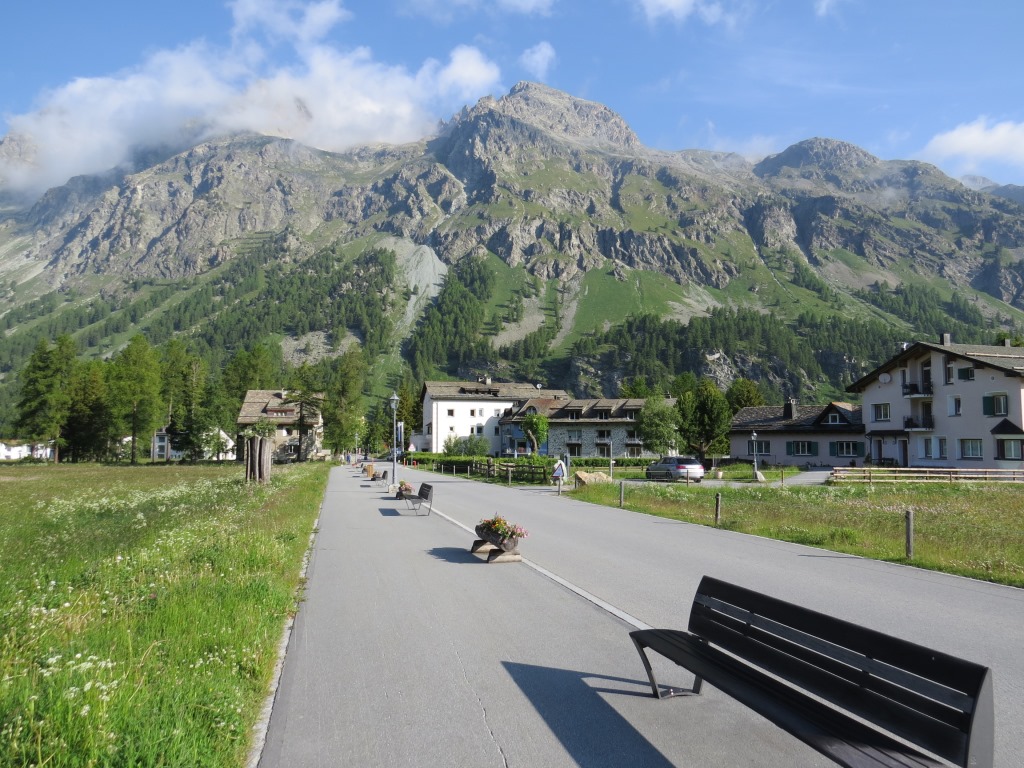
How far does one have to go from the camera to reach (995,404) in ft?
152

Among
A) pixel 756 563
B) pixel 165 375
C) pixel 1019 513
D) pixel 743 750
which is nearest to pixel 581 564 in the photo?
pixel 756 563

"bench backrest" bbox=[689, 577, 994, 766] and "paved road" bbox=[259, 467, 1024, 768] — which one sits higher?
"bench backrest" bbox=[689, 577, 994, 766]

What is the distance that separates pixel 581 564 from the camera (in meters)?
11.6

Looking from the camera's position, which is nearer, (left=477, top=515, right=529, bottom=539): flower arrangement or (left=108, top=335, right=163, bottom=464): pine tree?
(left=477, top=515, right=529, bottom=539): flower arrangement

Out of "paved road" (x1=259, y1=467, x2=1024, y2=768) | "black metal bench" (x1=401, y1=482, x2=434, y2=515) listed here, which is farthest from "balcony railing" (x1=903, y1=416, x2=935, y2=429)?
"paved road" (x1=259, y1=467, x2=1024, y2=768)

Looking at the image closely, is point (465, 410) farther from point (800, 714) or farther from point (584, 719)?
point (800, 714)

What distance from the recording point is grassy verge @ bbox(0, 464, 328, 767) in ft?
12.4

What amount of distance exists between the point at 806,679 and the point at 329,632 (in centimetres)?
513

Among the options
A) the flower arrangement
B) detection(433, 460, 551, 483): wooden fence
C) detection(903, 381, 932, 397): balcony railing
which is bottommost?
detection(433, 460, 551, 483): wooden fence

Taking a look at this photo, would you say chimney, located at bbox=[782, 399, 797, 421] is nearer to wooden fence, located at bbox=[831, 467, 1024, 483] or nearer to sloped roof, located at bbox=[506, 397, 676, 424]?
sloped roof, located at bbox=[506, 397, 676, 424]

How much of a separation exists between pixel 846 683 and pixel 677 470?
4114 centimetres

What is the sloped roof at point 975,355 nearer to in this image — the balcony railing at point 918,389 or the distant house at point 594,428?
the balcony railing at point 918,389

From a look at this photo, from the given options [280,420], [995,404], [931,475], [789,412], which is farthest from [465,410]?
[931,475]

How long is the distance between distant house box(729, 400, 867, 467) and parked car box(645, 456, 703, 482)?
18726mm
